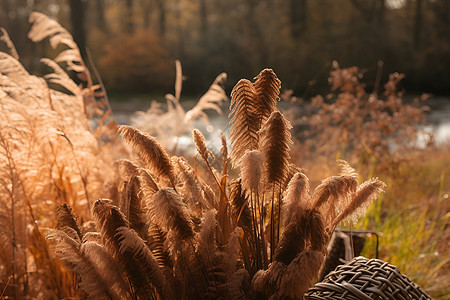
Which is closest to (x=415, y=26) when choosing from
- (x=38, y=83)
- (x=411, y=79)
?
(x=411, y=79)

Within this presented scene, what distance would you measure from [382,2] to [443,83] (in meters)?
5.77

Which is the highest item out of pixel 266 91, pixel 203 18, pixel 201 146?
pixel 266 91

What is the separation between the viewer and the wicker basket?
4.28 ft

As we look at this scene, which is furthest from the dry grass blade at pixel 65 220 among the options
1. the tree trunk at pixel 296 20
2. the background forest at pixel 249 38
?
the tree trunk at pixel 296 20

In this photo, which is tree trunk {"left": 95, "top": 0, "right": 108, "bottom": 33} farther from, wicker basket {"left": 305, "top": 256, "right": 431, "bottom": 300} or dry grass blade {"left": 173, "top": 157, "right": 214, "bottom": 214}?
wicker basket {"left": 305, "top": 256, "right": 431, "bottom": 300}

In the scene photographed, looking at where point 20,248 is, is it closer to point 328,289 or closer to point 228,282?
point 228,282

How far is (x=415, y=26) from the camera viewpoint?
2741 centimetres

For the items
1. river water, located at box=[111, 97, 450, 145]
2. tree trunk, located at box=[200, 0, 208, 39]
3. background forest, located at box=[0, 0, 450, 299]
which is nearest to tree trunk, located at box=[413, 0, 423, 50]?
river water, located at box=[111, 97, 450, 145]

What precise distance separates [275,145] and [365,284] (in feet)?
1.43

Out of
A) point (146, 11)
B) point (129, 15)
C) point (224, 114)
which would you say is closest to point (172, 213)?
point (224, 114)

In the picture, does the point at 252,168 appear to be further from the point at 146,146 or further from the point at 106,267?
the point at 106,267

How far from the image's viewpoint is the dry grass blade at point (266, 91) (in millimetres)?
1398

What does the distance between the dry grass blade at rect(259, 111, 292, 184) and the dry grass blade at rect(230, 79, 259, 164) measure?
0.09 metres

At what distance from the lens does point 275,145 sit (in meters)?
1.29
